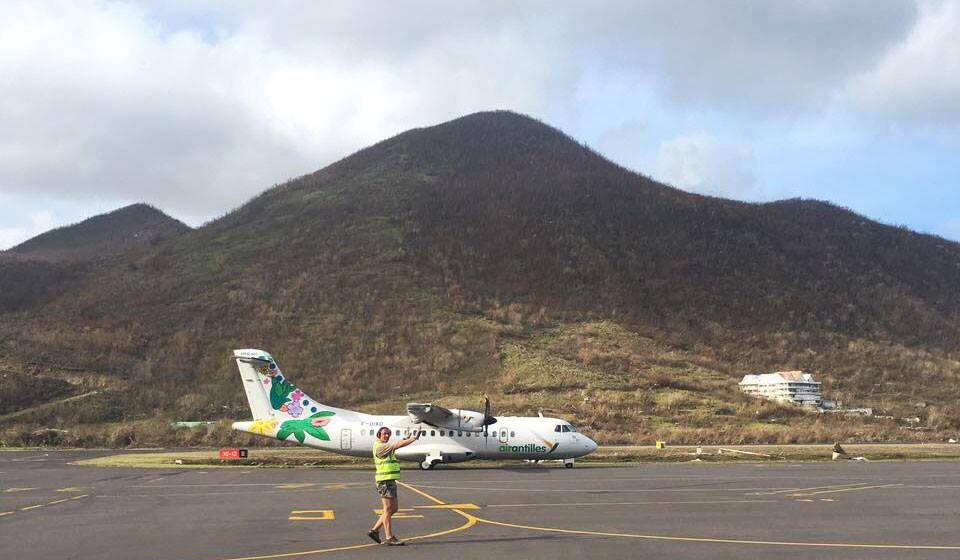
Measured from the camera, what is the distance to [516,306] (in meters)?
87.3

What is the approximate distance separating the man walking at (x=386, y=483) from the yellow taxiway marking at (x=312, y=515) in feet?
11.3

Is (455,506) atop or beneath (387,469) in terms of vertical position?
beneath

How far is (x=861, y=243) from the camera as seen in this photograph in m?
126

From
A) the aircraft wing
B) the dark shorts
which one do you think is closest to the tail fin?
the aircraft wing

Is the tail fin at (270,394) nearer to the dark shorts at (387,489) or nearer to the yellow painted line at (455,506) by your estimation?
the yellow painted line at (455,506)

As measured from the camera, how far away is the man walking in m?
14.1

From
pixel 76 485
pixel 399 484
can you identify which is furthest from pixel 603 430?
pixel 76 485

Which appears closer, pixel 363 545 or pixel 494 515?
pixel 363 545

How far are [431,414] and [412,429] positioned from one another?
156cm

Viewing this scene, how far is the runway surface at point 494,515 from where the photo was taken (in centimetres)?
1377

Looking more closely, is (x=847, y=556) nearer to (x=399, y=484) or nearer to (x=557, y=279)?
(x=399, y=484)

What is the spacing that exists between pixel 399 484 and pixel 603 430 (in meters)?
30.5

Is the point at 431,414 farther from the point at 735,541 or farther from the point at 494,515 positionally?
the point at 735,541

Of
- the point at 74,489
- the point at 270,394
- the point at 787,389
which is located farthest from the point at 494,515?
the point at 787,389
